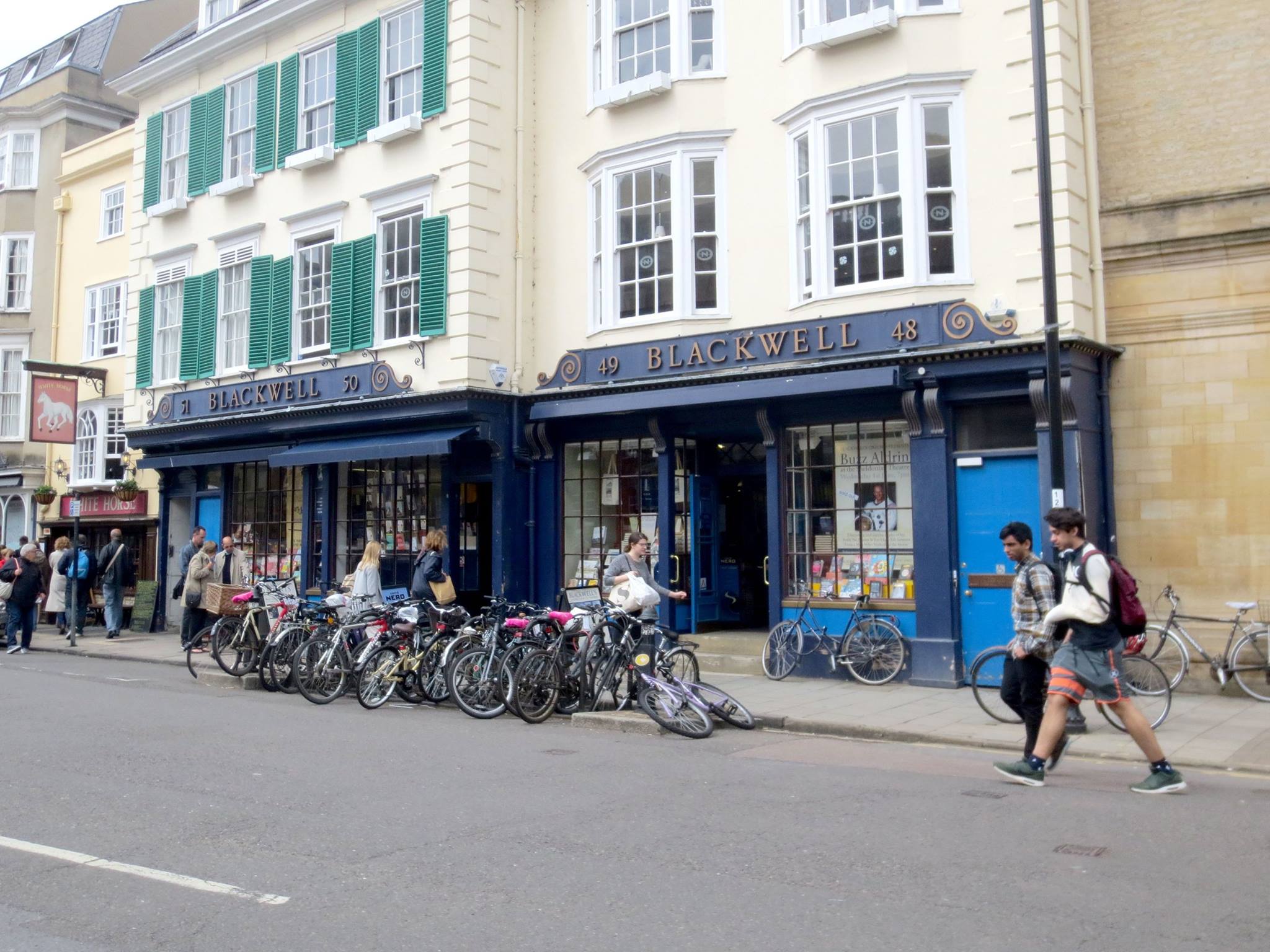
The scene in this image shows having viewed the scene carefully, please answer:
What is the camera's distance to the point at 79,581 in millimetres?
21422

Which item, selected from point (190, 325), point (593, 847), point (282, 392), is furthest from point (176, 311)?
point (593, 847)

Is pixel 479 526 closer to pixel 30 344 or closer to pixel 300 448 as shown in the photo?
pixel 300 448

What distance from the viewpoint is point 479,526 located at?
18312 millimetres

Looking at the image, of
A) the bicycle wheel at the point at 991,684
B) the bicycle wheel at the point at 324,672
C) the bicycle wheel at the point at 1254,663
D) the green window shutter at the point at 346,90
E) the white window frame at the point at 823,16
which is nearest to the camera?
the bicycle wheel at the point at 991,684

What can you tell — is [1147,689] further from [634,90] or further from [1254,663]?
[634,90]

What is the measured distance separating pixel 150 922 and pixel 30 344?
85.3ft

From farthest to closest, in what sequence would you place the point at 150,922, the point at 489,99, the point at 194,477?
1. the point at 194,477
2. the point at 489,99
3. the point at 150,922

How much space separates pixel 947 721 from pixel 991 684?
24.9 inches

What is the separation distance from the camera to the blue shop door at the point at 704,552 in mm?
15727

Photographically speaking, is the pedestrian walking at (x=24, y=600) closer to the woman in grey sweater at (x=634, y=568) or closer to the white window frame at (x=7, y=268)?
the white window frame at (x=7, y=268)

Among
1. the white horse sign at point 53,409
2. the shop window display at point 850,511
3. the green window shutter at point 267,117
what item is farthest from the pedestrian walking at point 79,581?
the shop window display at point 850,511

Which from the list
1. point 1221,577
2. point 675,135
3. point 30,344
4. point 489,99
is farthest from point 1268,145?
point 30,344

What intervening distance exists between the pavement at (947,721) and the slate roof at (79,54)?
2449 cm

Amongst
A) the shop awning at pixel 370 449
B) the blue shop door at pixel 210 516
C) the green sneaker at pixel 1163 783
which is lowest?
the green sneaker at pixel 1163 783
